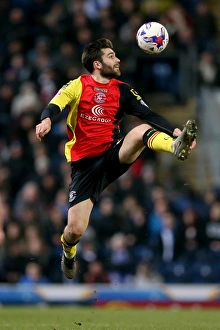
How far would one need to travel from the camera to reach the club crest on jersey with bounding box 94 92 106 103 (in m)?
11.0

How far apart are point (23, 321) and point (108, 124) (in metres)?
2.72

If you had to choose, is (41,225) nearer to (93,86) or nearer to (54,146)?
(54,146)

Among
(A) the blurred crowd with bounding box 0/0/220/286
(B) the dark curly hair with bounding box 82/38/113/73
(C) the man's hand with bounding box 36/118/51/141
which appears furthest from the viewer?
(A) the blurred crowd with bounding box 0/0/220/286

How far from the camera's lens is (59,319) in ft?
41.0

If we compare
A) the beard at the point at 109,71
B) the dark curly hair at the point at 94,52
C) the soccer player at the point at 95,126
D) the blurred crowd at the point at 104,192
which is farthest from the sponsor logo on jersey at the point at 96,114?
the blurred crowd at the point at 104,192

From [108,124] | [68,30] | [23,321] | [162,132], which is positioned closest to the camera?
[162,132]

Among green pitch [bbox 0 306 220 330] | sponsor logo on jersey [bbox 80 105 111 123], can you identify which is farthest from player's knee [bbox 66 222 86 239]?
sponsor logo on jersey [bbox 80 105 111 123]

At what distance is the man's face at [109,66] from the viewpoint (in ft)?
36.1

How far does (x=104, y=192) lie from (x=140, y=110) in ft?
20.7

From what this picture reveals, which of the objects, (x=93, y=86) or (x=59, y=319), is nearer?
(x=93, y=86)

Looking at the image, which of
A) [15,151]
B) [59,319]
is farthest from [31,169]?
[59,319]

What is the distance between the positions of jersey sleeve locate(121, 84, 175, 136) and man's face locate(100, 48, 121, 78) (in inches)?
9.1

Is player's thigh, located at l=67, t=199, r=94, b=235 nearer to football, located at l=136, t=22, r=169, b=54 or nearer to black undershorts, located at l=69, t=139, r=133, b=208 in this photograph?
black undershorts, located at l=69, t=139, r=133, b=208

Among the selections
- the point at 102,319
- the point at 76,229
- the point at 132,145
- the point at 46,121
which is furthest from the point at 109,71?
the point at 102,319
